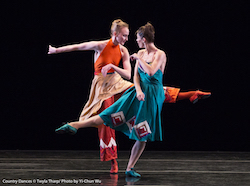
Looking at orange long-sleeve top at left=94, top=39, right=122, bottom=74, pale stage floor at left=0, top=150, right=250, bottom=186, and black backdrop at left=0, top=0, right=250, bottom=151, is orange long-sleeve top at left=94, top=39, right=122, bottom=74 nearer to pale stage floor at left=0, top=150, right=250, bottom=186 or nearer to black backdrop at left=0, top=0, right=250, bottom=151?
pale stage floor at left=0, top=150, right=250, bottom=186

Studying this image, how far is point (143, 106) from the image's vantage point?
3.29 m

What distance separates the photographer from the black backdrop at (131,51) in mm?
5559

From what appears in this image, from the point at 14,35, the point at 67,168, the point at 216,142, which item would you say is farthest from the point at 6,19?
the point at 216,142

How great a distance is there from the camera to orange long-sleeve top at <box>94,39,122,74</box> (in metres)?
3.68

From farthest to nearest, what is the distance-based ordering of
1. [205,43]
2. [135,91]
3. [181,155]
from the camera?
[205,43], [181,155], [135,91]

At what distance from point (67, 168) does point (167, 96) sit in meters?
1.30

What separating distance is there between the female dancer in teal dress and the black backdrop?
221cm

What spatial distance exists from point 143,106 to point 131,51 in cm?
236

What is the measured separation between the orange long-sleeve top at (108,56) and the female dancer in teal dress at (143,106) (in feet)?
1.37

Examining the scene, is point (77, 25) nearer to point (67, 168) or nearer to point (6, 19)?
point (6, 19)

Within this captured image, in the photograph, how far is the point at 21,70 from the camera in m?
5.58

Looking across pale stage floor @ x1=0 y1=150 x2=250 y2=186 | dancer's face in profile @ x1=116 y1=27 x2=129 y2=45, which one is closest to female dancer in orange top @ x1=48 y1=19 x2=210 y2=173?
dancer's face in profile @ x1=116 y1=27 x2=129 y2=45

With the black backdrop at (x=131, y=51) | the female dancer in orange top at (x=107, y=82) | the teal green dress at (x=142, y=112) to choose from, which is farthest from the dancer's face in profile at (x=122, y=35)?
the black backdrop at (x=131, y=51)

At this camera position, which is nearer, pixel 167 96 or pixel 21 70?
pixel 167 96
